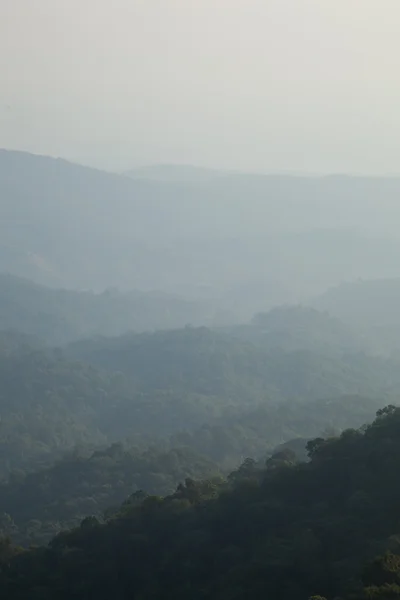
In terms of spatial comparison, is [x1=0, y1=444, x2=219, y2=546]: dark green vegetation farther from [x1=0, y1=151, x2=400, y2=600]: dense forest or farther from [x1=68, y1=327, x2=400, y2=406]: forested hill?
[x1=68, y1=327, x2=400, y2=406]: forested hill

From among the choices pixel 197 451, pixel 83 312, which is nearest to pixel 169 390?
pixel 197 451

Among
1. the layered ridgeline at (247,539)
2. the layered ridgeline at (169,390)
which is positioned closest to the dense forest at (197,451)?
the layered ridgeline at (247,539)

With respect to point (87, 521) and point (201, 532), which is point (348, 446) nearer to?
point (201, 532)

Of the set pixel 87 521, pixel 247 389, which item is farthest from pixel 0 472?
pixel 87 521

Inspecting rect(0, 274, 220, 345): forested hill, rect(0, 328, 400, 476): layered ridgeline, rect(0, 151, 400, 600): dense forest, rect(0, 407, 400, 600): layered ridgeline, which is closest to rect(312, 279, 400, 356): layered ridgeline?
rect(0, 151, 400, 600): dense forest

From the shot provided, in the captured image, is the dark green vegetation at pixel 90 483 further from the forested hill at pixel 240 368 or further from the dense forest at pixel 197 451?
the forested hill at pixel 240 368

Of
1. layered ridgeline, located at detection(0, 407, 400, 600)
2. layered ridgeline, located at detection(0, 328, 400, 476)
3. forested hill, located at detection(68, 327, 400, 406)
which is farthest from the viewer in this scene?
forested hill, located at detection(68, 327, 400, 406)

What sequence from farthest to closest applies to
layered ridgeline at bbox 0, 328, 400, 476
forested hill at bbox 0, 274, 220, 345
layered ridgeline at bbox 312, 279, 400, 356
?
forested hill at bbox 0, 274, 220, 345, layered ridgeline at bbox 312, 279, 400, 356, layered ridgeline at bbox 0, 328, 400, 476

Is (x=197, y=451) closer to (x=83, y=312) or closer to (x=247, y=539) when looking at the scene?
(x=247, y=539)
